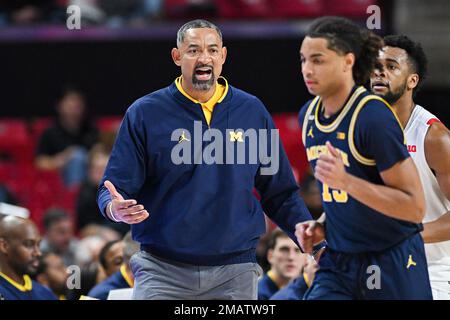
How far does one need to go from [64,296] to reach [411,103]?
3.61m

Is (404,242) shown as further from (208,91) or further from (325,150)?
(208,91)

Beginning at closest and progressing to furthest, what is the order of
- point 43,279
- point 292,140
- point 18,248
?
1. point 18,248
2. point 43,279
3. point 292,140

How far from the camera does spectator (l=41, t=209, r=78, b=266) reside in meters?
10.3

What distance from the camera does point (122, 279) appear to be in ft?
23.7

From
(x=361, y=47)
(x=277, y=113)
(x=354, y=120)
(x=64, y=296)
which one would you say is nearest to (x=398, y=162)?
(x=354, y=120)

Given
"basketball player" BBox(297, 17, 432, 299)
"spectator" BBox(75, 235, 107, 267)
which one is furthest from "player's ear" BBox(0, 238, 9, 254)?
"basketball player" BBox(297, 17, 432, 299)

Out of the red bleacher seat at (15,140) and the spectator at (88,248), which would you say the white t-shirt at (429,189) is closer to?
the spectator at (88,248)

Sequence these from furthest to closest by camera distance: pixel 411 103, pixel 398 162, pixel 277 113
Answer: pixel 277 113 → pixel 411 103 → pixel 398 162

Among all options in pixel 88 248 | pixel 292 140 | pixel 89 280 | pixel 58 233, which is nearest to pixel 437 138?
pixel 89 280

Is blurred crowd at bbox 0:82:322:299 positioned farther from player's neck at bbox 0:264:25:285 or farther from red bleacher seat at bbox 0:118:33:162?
red bleacher seat at bbox 0:118:33:162

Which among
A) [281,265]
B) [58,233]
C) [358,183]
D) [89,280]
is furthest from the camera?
[58,233]

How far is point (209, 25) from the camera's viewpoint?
220 inches

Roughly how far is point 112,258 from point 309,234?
336 centimetres

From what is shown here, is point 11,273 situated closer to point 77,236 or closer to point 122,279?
point 122,279
